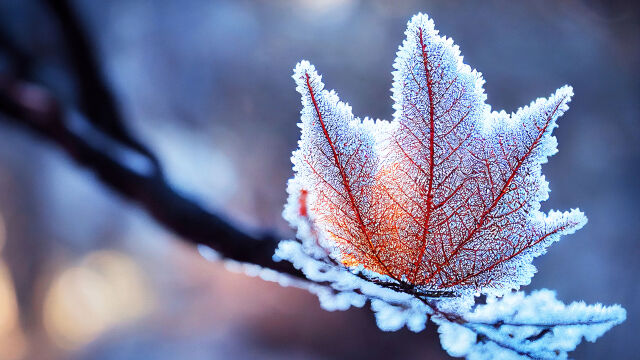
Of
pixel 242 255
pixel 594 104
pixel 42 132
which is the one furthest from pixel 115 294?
pixel 594 104

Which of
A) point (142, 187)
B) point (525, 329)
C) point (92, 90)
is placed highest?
point (92, 90)

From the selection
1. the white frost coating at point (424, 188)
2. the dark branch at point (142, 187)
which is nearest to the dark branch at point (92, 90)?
the dark branch at point (142, 187)

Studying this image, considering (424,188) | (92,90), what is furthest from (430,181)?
(92,90)

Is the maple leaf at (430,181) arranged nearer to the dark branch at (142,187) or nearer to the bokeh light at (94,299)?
the dark branch at (142,187)

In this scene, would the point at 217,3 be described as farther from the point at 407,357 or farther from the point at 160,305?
the point at 407,357

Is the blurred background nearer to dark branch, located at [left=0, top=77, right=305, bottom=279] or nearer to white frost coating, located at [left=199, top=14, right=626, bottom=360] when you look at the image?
dark branch, located at [left=0, top=77, right=305, bottom=279]

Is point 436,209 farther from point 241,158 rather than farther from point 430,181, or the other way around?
point 241,158

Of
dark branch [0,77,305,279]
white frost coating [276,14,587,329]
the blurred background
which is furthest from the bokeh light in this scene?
white frost coating [276,14,587,329]
